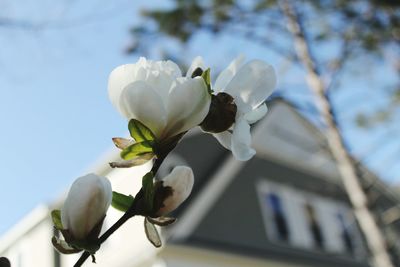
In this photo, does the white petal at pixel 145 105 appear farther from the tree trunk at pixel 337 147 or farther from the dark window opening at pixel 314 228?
the dark window opening at pixel 314 228

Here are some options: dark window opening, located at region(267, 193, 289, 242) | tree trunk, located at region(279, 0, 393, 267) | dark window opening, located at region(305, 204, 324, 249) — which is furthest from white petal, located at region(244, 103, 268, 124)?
dark window opening, located at region(305, 204, 324, 249)

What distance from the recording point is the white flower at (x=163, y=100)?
475mm

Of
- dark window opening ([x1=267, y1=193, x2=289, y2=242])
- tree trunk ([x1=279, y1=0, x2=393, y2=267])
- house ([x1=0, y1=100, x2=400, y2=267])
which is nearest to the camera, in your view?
tree trunk ([x1=279, y1=0, x2=393, y2=267])

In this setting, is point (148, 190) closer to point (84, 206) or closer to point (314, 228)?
point (84, 206)

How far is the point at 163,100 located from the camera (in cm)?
49

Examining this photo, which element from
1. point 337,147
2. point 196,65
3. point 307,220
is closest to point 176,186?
point 196,65

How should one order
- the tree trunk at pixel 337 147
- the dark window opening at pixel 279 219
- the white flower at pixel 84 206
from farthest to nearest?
the dark window opening at pixel 279 219
the tree trunk at pixel 337 147
the white flower at pixel 84 206

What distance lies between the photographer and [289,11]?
16.9 feet

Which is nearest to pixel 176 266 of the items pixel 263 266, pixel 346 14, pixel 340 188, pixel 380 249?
pixel 263 266

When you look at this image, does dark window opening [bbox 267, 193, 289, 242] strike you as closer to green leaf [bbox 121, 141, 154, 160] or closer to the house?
the house

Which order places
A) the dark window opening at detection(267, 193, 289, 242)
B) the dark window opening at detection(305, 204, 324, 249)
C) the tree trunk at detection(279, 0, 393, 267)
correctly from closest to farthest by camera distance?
the tree trunk at detection(279, 0, 393, 267), the dark window opening at detection(267, 193, 289, 242), the dark window opening at detection(305, 204, 324, 249)

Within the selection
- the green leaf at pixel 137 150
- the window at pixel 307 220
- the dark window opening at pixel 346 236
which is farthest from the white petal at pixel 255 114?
the dark window opening at pixel 346 236

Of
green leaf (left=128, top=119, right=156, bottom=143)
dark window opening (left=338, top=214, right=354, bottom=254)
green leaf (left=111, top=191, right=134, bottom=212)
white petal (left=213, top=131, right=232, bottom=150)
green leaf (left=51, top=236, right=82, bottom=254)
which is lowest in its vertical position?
dark window opening (left=338, top=214, right=354, bottom=254)

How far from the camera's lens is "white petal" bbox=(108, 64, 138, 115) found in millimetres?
500
